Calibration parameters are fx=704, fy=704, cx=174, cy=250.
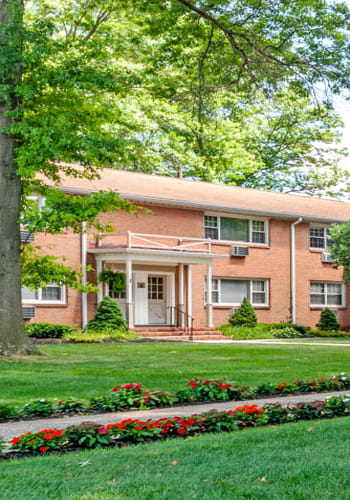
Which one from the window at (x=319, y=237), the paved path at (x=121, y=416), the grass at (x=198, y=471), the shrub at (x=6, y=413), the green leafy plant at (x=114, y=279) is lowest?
the paved path at (x=121, y=416)

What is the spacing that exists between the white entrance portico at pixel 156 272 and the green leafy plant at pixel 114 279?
15.1 inches

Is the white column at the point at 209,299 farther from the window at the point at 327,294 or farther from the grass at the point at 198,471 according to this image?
the grass at the point at 198,471

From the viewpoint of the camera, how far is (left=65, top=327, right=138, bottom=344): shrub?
75.2ft

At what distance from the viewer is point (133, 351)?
1880cm

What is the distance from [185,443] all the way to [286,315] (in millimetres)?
27647

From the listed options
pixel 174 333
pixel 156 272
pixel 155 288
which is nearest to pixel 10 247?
pixel 174 333

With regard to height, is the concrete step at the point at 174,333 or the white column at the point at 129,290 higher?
the white column at the point at 129,290

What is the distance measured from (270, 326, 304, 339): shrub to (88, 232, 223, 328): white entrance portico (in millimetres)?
2762

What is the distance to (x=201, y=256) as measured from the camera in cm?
2908

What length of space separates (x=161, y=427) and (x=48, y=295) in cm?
2023

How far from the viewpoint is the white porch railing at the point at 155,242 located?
2773 centimetres

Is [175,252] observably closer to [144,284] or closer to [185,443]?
[144,284]

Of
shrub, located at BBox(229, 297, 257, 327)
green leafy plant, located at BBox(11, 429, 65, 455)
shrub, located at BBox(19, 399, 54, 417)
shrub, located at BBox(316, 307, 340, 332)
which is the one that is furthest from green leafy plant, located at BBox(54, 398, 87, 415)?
shrub, located at BBox(316, 307, 340, 332)

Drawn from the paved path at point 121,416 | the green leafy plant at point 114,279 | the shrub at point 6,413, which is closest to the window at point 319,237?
the green leafy plant at point 114,279
